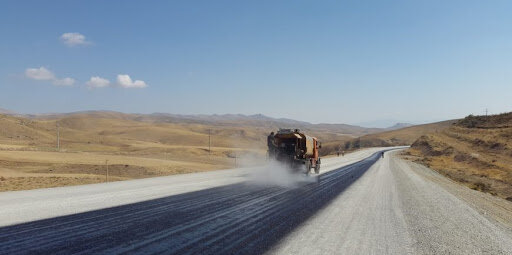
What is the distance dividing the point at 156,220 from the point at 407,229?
22.6ft

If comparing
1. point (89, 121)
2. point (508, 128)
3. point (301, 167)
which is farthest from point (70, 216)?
point (89, 121)

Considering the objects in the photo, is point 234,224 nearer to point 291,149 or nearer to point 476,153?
point 291,149

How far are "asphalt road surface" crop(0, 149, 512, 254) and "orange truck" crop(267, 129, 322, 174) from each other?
9.79m

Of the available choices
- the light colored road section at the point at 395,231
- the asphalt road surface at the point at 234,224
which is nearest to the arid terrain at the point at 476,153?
the light colored road section at the point at 395,231

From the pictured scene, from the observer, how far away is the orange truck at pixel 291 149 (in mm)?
27016

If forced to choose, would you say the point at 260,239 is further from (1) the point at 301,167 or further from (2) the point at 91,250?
(1) the point at 301,167

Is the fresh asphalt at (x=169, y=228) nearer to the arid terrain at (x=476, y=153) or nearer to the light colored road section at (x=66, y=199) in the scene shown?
the light colored road section at (x=66, y=199)

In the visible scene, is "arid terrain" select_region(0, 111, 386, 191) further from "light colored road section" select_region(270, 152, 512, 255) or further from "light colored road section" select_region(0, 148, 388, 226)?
"light colored road section" select_region(270, 152, 512, 255)

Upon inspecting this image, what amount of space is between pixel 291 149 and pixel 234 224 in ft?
57.0

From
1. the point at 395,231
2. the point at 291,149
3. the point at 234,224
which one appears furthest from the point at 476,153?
the point at 234,224

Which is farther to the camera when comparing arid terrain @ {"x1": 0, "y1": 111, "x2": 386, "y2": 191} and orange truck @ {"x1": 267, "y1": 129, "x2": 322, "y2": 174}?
arid terrain @ {"x1": 0, "y1": 111, "x2": 386, "y2": 191}

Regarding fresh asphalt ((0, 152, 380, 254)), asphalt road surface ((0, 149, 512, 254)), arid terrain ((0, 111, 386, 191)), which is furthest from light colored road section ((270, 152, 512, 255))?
arid terrain ((0, 111, 386, 191))

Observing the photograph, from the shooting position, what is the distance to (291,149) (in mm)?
27375

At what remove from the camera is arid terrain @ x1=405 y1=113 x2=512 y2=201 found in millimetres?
37219
